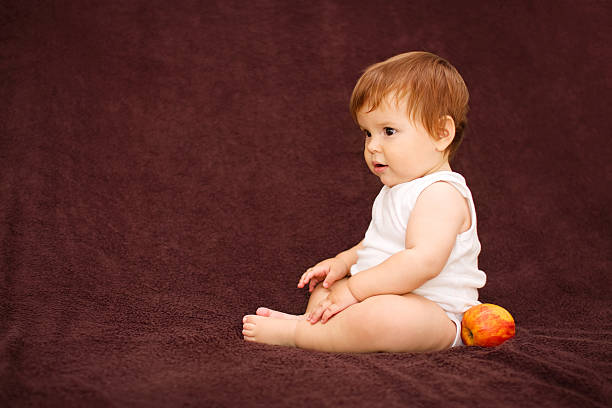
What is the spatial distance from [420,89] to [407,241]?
0.99ft

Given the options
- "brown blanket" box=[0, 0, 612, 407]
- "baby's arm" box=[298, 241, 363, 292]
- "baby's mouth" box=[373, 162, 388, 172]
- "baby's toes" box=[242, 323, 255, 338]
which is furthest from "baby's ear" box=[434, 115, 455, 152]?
"baby's toes" box=[242, 323, 255, 338]

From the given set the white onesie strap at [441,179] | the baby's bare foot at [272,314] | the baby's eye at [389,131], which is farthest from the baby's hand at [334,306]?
the baby's eye at [389,131]

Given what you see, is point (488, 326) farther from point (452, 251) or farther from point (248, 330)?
point (248, 330)

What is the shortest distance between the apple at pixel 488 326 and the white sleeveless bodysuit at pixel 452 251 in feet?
0.12

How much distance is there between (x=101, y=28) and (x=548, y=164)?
1374mm

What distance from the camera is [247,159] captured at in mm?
1701

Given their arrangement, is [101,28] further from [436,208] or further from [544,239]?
[544,239]

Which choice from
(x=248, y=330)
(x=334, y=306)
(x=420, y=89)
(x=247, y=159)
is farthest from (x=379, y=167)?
(x=247, y=159)

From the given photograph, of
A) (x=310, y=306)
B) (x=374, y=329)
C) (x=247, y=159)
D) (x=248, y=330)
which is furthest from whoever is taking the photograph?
(x=247, y=159)

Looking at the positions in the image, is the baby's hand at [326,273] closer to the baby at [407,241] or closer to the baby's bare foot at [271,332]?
the baby at [407,241]

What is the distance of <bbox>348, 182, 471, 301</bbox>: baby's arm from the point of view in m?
1.10

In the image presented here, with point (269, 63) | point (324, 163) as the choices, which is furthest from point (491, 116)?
point (269, 63)

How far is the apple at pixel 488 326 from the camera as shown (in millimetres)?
1123

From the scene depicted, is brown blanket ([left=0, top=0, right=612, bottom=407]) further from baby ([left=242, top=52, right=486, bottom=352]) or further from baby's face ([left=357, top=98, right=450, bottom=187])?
baby's face ([left=357, top=98, right=450, bottom=187])
